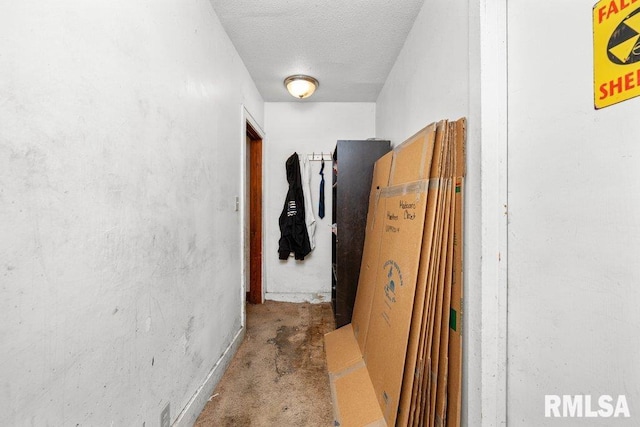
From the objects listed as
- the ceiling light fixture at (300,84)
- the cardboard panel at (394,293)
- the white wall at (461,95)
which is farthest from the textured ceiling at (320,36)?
the cardboard panel at (394,293)

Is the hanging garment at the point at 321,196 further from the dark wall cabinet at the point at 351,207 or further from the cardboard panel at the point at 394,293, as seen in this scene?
the cardboard panel at the point at 394,293

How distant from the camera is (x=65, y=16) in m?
0.75

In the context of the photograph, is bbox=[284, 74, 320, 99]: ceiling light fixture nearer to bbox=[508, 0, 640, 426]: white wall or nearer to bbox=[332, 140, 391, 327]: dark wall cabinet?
bbox=[332, 140, 391, 327]: dark wall cabinet

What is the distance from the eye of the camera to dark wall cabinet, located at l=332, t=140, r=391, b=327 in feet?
8.04

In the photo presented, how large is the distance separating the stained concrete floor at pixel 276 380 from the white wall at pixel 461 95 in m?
0.90

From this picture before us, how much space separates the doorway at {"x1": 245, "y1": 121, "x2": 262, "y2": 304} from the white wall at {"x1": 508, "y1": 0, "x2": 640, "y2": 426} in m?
2.60

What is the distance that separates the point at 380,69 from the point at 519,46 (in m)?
1.70

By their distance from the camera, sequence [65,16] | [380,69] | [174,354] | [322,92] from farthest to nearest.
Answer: [322,92] → [380,69] → [174,354] → [65,16]

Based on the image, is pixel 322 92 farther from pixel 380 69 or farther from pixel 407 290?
pixel 407 290

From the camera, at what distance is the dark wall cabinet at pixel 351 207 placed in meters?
2.45

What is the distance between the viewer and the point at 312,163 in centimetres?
331

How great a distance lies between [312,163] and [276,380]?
2330 millimetres

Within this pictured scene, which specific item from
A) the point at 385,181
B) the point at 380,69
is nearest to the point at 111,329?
the point at 385,181

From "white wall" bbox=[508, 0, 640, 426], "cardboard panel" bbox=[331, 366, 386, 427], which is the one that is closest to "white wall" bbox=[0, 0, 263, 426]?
"cardboard panel" bbox=[331, 366, 386, 427]
